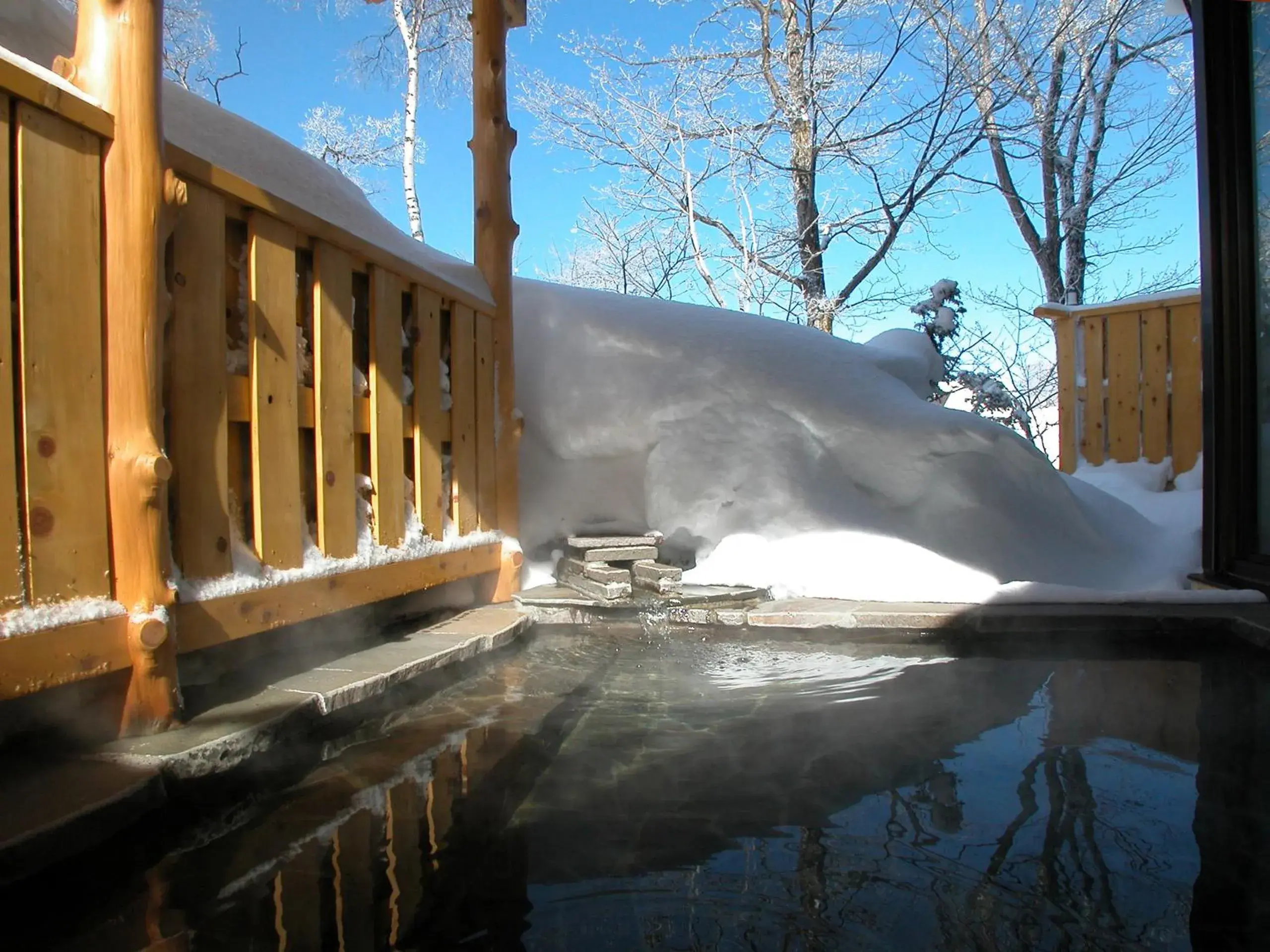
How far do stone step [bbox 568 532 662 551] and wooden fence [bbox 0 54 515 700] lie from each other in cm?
88

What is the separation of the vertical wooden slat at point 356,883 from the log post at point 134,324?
1.74ft

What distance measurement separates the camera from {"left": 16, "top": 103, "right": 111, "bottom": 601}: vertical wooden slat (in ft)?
4.84

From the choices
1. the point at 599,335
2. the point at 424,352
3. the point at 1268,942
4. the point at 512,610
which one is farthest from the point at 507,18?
the point at 1268,942

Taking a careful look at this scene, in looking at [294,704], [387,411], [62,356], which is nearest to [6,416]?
[62,356]

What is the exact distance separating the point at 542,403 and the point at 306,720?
2.76m

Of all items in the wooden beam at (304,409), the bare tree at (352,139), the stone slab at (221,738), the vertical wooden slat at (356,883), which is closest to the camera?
the vertical wooden slat at (356,883)

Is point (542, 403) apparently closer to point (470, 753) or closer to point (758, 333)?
point (758, 333)

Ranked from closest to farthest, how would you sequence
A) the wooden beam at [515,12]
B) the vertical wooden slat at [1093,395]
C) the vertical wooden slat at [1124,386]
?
the wooden beam at [515,12] < the vertical wooden slat at [1124,386] < the vertical wooden slat at [1093,395]

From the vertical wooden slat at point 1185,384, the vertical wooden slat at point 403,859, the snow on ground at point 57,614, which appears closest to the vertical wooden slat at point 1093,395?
the vertical wooden slat at point 1185,384

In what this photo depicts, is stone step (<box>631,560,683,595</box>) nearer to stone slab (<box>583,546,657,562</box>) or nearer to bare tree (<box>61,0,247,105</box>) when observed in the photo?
stone slab (<box>583,546,657,562</box>)

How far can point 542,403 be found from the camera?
4551 millimetres

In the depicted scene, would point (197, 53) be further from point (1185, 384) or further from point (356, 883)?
point (356, 883)

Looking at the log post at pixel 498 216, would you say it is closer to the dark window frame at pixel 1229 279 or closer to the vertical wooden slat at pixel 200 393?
the vertical wooden slat at pixel 200 393

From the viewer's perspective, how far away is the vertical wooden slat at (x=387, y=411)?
271 cm
